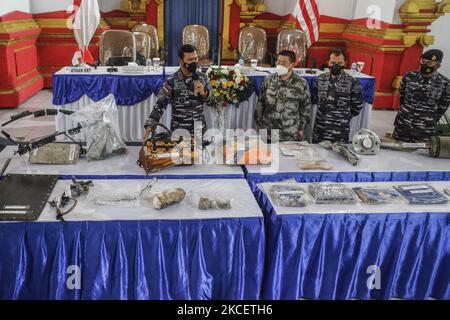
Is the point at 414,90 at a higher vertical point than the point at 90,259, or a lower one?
higher

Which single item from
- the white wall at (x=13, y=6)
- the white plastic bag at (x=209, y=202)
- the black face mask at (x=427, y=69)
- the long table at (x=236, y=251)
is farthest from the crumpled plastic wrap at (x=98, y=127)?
the white wall at (x=13, y=6)

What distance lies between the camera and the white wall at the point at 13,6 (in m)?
6.66

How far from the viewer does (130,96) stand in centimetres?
511

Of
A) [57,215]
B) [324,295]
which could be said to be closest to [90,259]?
[57,215]

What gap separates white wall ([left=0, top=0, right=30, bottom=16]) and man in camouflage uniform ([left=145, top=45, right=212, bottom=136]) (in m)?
4.57

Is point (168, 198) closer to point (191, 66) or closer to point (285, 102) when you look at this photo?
point (191, 66)

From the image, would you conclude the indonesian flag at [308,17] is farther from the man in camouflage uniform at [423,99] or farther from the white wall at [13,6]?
the white wall at [13,6]

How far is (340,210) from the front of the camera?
2.46 m

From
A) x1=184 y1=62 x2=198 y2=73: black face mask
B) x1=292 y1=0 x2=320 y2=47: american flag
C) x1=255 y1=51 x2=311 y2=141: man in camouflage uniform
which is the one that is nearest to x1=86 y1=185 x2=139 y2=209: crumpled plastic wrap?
x1=184 y1=62 x2=198 y2=73: black face mask

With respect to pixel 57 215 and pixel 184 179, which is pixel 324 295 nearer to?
pixel 184 179

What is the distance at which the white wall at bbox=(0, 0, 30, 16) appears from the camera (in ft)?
21.9

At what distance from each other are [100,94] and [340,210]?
354 cm

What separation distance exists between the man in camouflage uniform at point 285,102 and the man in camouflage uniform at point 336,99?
0.52 ft

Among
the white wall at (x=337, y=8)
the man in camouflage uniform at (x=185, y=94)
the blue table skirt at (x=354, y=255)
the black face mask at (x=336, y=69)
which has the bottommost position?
→ the blue table skirt at (x=354, y=255)
